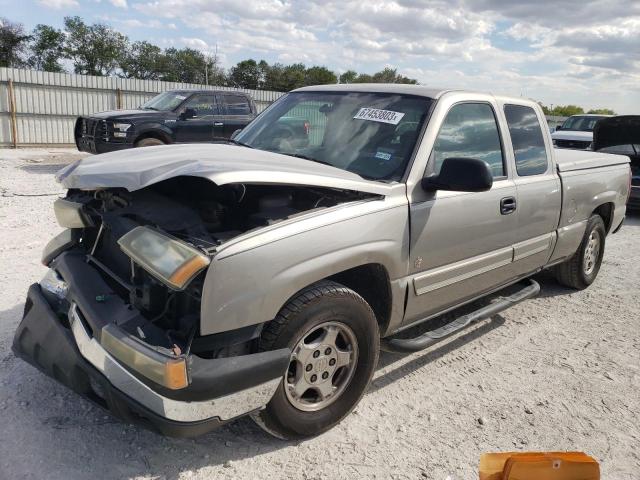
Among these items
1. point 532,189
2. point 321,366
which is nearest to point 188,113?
point 532,189

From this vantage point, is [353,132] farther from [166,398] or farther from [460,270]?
[166,398]

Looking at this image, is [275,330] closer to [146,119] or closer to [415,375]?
[415,375]

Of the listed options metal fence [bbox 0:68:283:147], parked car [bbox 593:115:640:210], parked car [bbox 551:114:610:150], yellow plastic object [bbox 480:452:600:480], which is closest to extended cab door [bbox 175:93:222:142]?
metal fence [bbox 0:68:283:147]

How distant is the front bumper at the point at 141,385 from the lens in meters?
2.27

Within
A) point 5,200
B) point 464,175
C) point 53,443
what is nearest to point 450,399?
point 464,175

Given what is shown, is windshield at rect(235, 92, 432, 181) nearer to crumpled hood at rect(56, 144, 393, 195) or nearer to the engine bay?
crumpled hood at rect(56, 144, 393, 195)

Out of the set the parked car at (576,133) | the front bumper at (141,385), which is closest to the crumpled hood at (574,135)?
the parked car at (576,133)

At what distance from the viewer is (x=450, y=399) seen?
345 centimetres

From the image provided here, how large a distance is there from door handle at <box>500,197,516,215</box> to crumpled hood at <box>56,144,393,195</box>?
3.85ft

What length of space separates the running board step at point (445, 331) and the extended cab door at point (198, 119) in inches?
357

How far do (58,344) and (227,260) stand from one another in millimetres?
1063

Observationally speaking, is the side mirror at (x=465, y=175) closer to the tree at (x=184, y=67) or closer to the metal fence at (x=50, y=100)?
the metal fence at (x=50, y=100)

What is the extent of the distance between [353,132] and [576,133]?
49.7ft

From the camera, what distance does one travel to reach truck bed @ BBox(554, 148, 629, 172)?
485cm
